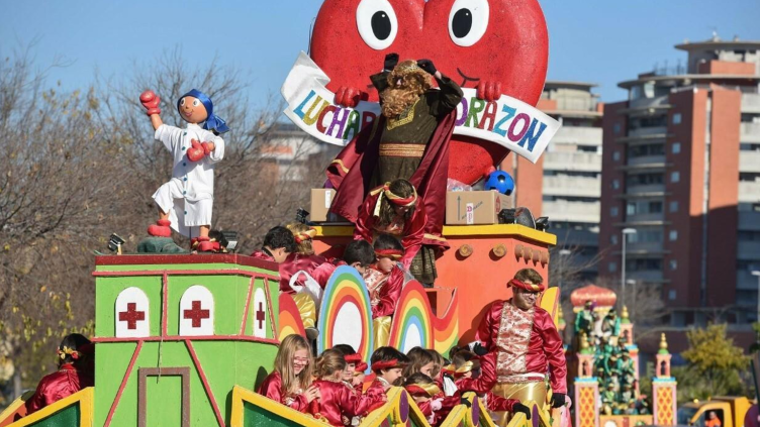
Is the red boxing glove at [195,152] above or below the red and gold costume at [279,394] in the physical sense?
above

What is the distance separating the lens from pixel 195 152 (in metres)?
10.9

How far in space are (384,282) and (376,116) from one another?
12.1 feet

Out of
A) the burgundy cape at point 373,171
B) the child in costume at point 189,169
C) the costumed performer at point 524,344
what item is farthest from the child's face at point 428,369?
the burgundy cape at point 373,171

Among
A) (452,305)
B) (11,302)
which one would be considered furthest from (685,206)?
(452,305)

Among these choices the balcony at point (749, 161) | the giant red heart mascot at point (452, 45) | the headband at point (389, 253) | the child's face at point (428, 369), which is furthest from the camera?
the balcony at point (749, 161)

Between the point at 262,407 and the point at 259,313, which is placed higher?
the point at 259,313

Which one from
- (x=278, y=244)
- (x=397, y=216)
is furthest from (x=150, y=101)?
(x=397, y=216)

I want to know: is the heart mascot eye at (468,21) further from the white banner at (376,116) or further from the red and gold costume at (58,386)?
the red and gold costume at (58,386)

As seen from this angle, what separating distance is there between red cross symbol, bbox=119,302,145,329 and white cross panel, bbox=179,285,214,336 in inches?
8.6

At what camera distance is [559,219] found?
103 m

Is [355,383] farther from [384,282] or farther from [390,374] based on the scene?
[384,282]

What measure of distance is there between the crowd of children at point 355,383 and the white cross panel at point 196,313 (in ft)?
1.79

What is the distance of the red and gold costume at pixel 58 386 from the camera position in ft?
31.7

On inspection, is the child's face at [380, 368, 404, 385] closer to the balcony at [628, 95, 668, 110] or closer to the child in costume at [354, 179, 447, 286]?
the child in costume at [354, 179, 447, 286]
